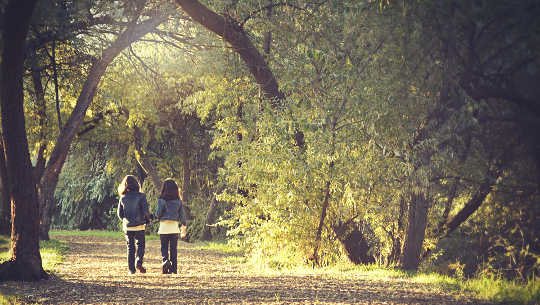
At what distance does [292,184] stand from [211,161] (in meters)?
14.3

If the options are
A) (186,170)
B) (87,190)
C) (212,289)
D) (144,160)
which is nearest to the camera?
(212,289)

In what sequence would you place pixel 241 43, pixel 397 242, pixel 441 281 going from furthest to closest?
pixel 241 43 → pixel 397 242 → pixel 441 281

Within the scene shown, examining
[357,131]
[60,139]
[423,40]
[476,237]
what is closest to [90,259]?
[60,139]

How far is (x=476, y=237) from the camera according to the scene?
11.2 metres

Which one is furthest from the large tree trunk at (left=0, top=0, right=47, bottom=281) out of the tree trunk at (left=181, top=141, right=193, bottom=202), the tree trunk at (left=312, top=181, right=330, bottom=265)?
the tree trunk at (left=181, top=141, right=193, bottom=202)

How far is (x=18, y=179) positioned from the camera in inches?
406

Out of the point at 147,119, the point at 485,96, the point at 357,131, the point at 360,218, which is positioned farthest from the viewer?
the point at 147,119

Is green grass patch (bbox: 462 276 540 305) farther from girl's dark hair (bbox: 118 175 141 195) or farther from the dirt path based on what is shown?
girl's dark hair (bbox: 118 175 141 195)

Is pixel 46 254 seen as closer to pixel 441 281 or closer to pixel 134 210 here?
pixel 134 210

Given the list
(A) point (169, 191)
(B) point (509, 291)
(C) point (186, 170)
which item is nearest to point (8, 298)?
(A) point (169, 191)

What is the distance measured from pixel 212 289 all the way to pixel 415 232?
422cm

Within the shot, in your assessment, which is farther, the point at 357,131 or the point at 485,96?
the point at 357,131

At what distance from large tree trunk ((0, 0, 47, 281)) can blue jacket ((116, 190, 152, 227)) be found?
1612 mm

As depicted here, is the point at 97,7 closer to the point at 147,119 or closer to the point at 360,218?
the point at 360,218
